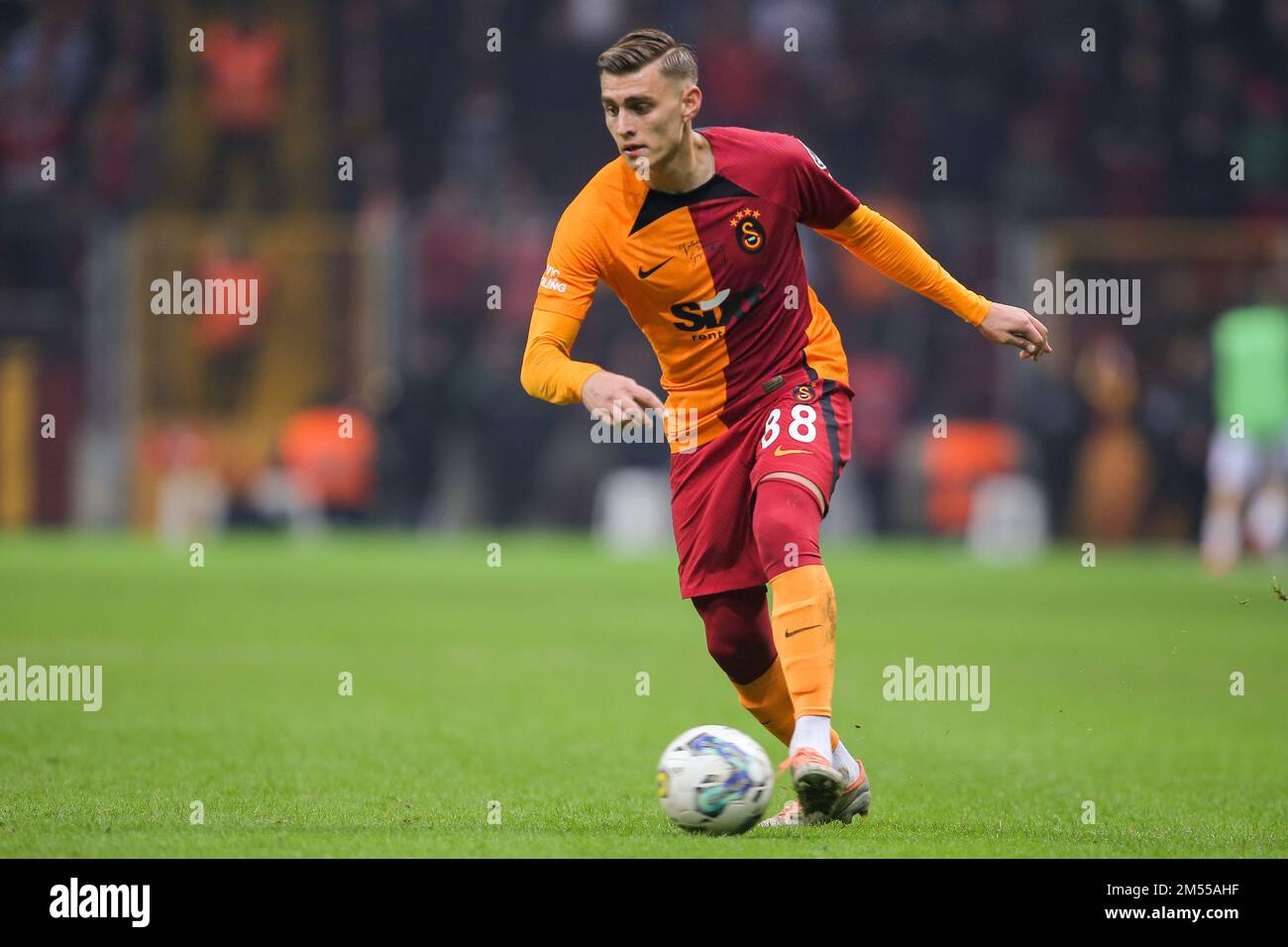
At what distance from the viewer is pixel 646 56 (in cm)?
592

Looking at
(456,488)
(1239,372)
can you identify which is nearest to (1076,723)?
(1239,372)

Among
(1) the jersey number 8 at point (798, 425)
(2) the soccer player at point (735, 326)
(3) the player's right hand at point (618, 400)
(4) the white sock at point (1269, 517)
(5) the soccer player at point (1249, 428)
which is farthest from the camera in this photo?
(4) the white sock at point (1269, 517)

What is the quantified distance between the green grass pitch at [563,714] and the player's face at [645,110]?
2.07 m

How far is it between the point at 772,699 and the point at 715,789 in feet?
2.63

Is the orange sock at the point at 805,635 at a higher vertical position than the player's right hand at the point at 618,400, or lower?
lower

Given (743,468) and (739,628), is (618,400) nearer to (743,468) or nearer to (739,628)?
(743,468)

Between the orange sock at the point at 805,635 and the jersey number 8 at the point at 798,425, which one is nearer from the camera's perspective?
the orange sock at the point at 805,635

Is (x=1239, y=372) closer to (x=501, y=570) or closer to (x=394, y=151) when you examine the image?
(x=501, y=570)

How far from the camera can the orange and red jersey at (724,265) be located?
20.1ft

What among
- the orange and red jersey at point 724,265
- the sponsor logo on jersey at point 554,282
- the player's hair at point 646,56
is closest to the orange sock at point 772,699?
the orange and red jersey at point 724,265

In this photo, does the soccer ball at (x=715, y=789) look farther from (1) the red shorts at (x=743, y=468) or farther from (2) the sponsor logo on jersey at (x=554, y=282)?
(2) the sponsor logo on jersey at (x=554, y=282)

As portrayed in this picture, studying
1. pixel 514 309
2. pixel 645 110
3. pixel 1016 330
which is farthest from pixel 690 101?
pixel 514 309

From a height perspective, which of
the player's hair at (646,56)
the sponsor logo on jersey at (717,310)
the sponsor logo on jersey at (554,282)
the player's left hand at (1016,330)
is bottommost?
the player's left hand at (1016,330)

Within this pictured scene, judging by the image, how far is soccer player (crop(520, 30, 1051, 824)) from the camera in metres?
5.92
